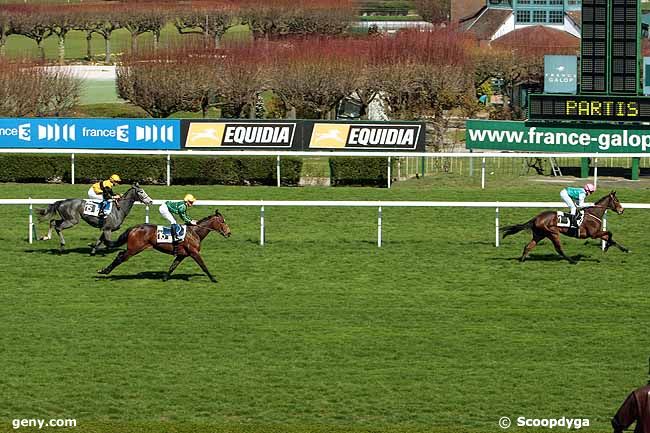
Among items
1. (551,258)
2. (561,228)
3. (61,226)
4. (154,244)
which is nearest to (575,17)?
(551,258)

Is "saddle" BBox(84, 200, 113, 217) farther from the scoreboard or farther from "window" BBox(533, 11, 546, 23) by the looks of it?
"window" BBox(533, 11, 546, 23)

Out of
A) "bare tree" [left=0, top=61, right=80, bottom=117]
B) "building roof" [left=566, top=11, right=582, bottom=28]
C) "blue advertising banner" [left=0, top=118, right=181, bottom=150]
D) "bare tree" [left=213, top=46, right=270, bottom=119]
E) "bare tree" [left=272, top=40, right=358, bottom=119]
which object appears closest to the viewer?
"blue advertising banner" [left=0, top=118, right=181, bottom=150]

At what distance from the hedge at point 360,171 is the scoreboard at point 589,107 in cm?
387

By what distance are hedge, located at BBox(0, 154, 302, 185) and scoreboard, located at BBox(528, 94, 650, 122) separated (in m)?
5.17

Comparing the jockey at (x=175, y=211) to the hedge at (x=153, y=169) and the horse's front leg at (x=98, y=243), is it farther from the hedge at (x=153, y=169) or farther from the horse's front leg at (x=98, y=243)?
the hedge at (x=153, y=169)

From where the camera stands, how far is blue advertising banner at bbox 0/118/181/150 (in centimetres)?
2512

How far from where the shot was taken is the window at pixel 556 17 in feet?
214

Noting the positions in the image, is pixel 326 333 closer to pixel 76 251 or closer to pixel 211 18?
pixel 76 251

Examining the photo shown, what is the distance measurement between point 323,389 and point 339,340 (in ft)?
5.01

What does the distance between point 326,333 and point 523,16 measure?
187 feet

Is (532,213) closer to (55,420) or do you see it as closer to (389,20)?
(55,420)

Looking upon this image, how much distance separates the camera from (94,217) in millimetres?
16109
